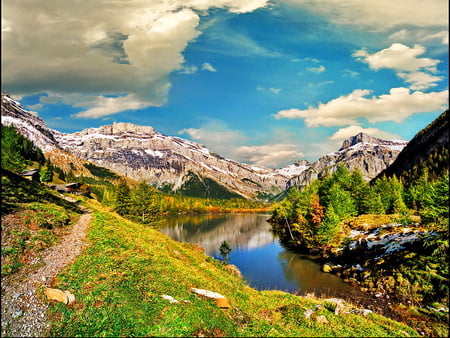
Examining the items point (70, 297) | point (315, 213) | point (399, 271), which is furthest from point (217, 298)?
point (315, 213)

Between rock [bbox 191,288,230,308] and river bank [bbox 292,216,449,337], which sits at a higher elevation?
rock [bbox 191,288,230,308]

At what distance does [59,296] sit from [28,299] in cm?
130

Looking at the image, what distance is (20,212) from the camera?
2070 centimetres

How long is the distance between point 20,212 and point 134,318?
15.2 metres

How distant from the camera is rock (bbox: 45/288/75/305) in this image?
12.9 metres

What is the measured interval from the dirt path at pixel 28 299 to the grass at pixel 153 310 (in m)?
0.54

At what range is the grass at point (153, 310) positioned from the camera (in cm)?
1224

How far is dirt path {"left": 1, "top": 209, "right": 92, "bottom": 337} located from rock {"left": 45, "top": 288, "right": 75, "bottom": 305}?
547 mm

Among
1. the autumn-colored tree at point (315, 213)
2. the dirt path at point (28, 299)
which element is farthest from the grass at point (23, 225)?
the autumn-colored tree at point (315, 213)

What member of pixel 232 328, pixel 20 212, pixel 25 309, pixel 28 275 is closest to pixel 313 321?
pixel 232 328

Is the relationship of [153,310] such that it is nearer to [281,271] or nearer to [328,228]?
[281,271]

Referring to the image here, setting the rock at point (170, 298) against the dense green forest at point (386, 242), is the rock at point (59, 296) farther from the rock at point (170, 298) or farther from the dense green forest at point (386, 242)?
the dense green forest at point (386, 242)

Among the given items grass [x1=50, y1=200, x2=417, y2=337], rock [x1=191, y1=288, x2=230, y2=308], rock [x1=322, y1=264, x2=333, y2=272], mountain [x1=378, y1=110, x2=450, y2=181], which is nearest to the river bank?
rock [x1=322, y1=264, x2=333, y2=272]

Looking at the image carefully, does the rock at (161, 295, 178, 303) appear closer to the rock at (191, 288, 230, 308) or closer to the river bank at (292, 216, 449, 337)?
the rock at (191, 288, 230, 308)
